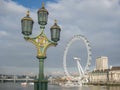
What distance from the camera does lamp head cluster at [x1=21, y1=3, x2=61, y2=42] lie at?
1090 centimetres

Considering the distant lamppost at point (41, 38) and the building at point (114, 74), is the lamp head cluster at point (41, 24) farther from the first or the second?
the building at point (114, 74)

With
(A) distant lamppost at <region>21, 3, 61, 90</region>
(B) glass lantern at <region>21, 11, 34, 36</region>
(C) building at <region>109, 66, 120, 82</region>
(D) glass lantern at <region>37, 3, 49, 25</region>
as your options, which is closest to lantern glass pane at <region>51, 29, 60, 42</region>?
(A) distant lamppost at <region>21, 3, 61, 90</region>

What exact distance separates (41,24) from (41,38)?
0.57 metres

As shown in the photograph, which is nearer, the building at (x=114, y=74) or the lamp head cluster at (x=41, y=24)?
the lamp head cluster at (x=41, y=24)

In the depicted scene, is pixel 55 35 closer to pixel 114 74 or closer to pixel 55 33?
pixel 55 33

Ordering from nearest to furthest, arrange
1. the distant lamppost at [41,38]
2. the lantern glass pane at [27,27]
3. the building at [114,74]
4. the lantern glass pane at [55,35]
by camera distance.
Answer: the distant lamppost at [41,38] → the lantern glass pane at [27,27] → the lantern glass pane at [55,35] → the building at [114,74]

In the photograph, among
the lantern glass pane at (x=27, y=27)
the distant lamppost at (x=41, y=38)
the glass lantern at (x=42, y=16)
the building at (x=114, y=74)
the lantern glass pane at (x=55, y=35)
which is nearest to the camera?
the distant lamppost at (x=41, y=38)

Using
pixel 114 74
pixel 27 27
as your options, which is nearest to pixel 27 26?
pixel 27 27

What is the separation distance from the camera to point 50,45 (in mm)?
11461

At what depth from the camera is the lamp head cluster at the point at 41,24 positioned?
10898 millimetres

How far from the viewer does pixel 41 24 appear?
11.3m

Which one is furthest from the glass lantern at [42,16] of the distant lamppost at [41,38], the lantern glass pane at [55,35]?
the lantern glass pane at [55,35]

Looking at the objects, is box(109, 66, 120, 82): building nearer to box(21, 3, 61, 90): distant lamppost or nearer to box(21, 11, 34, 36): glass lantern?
box(21, 3, 61, 90): distant lamppost

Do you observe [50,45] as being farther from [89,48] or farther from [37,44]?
[89,48]
